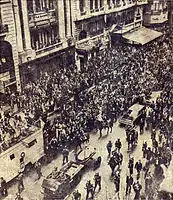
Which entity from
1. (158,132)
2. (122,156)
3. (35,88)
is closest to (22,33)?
(35,88)

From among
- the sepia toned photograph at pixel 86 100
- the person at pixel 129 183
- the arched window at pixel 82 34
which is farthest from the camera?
the arched window at pixel 82 34

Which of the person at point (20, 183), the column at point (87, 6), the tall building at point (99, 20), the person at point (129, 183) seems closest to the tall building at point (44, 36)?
the tall building at point (99, 20)

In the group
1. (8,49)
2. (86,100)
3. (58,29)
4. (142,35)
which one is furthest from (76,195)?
(142,35)

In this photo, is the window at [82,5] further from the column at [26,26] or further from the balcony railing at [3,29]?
the balcony railing at [3,29]

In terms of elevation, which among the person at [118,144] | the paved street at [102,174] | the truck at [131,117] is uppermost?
the truck at [131,117]

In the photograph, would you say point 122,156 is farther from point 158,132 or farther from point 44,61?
point 44,61

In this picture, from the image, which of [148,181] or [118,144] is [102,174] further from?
[148,181]
